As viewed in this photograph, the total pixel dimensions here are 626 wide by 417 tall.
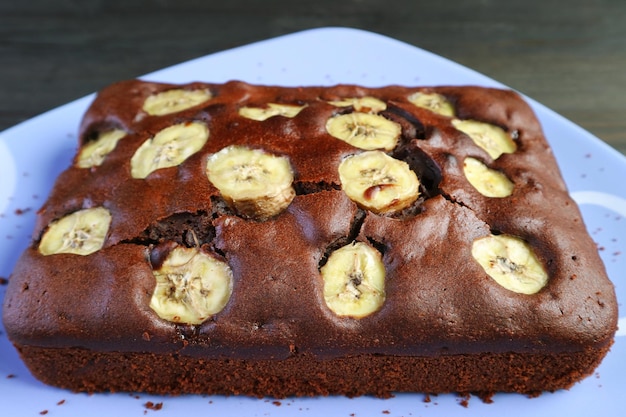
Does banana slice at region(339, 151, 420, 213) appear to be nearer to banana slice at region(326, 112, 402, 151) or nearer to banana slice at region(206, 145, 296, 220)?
banana slice at region(326, 112, 402, 151)

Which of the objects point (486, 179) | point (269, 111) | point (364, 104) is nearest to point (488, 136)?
point (486, 179)

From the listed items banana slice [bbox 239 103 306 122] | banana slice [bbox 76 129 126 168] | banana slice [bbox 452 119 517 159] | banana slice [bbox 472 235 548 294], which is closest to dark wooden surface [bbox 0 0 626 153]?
banana slice [bbox 76 129 126 168]

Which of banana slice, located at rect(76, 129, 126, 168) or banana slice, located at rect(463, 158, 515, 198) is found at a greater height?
banana slice, located at rect(463, 158, 515, 198)

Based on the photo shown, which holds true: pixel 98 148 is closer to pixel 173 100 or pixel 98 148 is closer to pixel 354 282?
pixel 173 100

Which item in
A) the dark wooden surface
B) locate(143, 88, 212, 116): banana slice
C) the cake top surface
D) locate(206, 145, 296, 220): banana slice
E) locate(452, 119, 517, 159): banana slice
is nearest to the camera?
the cake top surface

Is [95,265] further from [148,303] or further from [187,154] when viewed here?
[187,154]

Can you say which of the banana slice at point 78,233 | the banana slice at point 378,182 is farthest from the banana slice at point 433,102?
the banana slice at point 78,233

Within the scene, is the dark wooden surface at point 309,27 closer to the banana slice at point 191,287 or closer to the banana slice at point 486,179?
the banana slice at point 486,179
